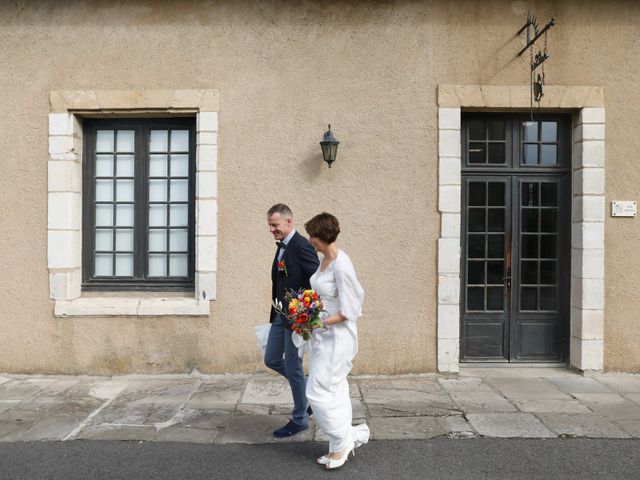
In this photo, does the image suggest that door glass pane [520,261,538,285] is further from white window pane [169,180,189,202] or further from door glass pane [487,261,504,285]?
white window pane [169,180,189,202]

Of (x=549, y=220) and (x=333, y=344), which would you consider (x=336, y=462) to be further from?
(x=549, y=220)

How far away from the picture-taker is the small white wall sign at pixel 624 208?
5812mm

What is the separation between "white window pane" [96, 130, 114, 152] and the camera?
20.2 ft

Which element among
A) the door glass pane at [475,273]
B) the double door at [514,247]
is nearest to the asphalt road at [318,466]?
the double door at [514,247]

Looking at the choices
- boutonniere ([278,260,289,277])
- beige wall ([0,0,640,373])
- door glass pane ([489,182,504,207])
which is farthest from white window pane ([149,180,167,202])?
door glass pane ([489,182,504,207])

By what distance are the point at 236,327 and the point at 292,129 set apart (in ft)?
7.34

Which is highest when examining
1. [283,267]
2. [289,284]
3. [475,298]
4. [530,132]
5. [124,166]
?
[530,132]

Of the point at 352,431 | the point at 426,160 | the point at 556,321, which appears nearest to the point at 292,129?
the point at 426,160

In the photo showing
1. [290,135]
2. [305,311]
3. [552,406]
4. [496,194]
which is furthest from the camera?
[496,194]

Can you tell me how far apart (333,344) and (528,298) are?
3.45 m

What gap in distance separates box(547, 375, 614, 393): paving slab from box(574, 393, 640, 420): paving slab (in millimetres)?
130

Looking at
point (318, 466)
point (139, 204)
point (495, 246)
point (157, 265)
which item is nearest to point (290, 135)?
point (139, 204)

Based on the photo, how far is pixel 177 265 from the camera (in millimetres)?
6168

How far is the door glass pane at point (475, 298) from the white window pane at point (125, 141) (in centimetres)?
421
